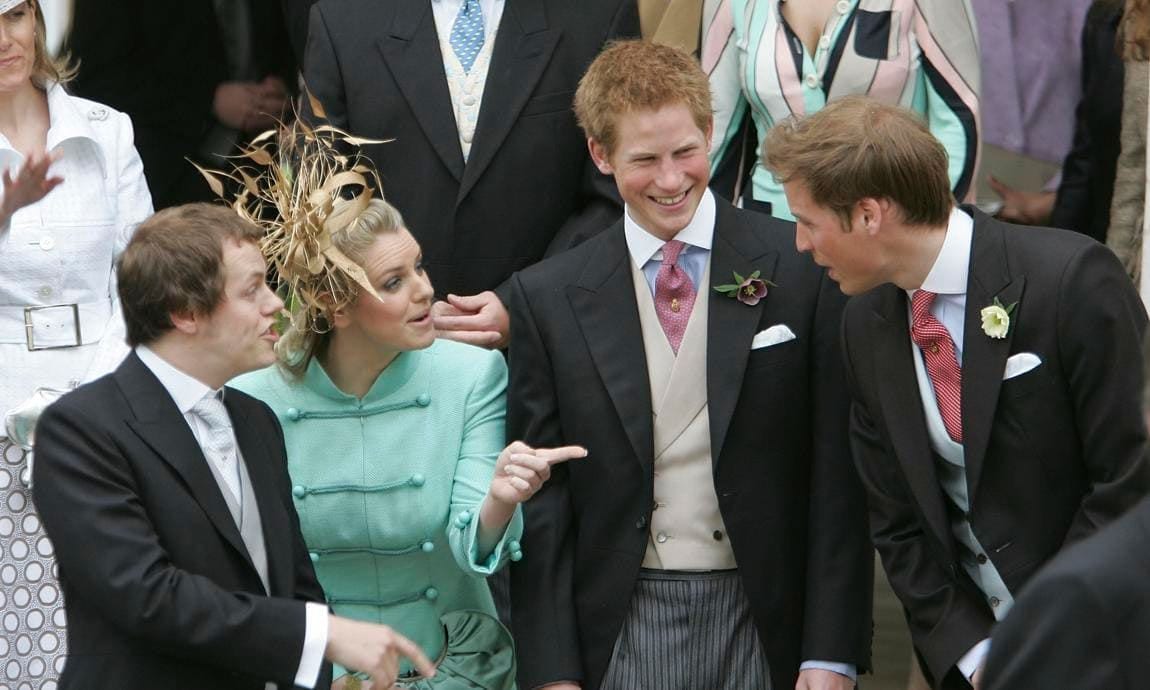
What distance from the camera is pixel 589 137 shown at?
4.41m

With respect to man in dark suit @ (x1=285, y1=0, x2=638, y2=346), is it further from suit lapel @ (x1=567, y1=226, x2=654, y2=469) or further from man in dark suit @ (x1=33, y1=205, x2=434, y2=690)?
man in dark suit @ (x1=33, y1=205, x2=434, y2=690)

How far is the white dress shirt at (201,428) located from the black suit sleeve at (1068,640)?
171 centimetres

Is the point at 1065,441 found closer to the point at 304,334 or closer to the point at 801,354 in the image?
the point at 801,354

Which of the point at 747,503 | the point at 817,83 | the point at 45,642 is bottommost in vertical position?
the point at 45,642

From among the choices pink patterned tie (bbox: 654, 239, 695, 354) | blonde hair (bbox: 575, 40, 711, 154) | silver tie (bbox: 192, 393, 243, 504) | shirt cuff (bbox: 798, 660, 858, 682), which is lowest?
shirt cuff (bbox: 798, 660, 858, 682)

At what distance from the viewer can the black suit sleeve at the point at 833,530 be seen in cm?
423

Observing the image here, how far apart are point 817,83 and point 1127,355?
1.42 metres

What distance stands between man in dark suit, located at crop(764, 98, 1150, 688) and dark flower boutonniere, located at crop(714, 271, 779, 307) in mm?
208

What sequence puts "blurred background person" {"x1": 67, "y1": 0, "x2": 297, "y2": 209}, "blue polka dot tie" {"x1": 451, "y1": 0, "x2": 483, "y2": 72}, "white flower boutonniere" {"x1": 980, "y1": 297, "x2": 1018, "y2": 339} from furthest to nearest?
1. "blurred background person" {"x1": 67, "y1": 0, "x2": 297, "y2": 209}
2. "blue polka dot tie" {"x1": 451, "y1": 0, "x2": 483, "y2": 72}
3. "white flower boutonniere" {"x1": 980, "y1": 297, "x2": 1018, "y2": 339}

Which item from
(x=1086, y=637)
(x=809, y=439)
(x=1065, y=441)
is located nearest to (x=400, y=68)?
(x=809, y=439)

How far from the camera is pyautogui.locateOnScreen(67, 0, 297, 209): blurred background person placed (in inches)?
229

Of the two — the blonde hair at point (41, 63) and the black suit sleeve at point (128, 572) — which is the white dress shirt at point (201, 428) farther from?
the blonde hair at point (41, 63)

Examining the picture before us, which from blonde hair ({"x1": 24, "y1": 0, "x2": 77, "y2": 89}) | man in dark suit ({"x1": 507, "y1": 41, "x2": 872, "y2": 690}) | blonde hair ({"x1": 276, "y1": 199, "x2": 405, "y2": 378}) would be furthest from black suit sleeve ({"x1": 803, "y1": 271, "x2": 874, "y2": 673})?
blonde hair ({"x1": 24, "y1": 0, "x2": 77, "y2": 89})

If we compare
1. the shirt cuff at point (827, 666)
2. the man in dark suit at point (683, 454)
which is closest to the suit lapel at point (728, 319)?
the man in dark suit at point (683, 454)
